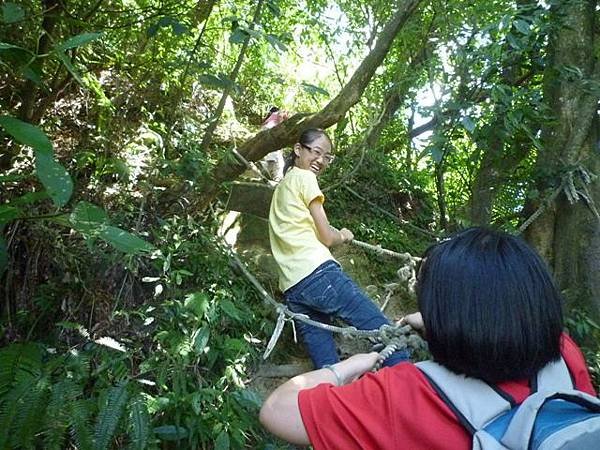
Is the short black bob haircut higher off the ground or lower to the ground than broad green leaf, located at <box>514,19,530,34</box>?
lower

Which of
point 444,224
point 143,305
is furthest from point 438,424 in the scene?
point 444,224

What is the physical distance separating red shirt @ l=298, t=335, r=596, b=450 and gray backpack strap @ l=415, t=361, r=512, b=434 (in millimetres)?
15

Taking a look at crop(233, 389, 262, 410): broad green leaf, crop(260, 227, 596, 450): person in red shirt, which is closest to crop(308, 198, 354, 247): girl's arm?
crop(233, 389, 262, 410): broad green leaf

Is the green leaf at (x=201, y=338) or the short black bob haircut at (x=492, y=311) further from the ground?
the short black bob haircut at (x=492, y=311)

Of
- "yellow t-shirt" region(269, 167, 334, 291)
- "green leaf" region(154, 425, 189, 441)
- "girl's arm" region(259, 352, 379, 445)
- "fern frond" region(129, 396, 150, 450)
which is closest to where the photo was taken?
"girl's arm" region(259, 352, 379, 445)

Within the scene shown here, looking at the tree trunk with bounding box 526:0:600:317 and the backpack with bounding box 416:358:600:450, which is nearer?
the backpack with bounding box 416:358:600:450

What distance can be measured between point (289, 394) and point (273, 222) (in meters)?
1.76

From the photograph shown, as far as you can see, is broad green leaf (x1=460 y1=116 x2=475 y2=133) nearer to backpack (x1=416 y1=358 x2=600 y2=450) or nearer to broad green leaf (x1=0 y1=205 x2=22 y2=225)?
backpack (x1=416 y1=358 x2=600 y2=450)

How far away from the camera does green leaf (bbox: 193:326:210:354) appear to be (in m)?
2.42

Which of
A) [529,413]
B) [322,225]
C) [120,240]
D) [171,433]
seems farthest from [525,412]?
[322,225]

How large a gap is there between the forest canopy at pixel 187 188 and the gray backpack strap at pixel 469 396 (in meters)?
1.16

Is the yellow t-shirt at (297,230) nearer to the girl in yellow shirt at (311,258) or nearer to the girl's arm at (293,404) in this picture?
the girl in yellow shirt at (311,258)

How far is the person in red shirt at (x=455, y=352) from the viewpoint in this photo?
0.92m

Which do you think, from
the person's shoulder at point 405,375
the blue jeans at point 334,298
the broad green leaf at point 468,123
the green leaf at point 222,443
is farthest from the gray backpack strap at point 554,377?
the blue jeans at point 334,298
